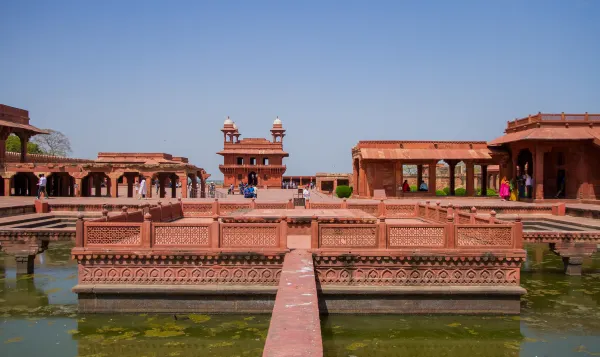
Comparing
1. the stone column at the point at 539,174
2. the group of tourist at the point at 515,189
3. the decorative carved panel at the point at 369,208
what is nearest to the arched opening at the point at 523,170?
the group of tourist at the point at 515,189

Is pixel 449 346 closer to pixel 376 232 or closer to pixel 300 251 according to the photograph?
pixel 376 232

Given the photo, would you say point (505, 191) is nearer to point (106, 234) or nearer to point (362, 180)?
point (362, 180)

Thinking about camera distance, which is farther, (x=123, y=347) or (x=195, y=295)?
(x=195, y=295)

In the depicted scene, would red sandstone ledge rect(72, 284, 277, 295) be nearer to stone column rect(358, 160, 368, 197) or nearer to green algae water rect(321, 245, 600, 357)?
green algae water rect(321, 245, 600, 357)

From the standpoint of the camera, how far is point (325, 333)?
30.6 feet

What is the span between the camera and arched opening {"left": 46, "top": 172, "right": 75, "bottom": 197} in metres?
36.0

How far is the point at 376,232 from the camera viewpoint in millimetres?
10477

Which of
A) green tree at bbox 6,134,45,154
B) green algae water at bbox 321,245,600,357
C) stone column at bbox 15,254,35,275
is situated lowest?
green algae water at bbox 321,245,600,357

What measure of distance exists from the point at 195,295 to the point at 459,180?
54233 mm

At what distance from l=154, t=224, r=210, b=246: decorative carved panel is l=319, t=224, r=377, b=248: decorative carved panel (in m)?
2.36

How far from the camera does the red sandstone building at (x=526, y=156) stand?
26.2m

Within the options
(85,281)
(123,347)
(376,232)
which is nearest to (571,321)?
(376,232)

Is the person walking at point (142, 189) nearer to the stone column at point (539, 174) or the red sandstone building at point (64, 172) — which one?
the red sandstone building at point (64, 172)

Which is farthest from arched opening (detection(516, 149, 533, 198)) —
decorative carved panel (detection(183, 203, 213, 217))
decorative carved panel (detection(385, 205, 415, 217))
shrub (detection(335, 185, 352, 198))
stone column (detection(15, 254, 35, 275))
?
stone column (detection(15, 254, 35, 275))
